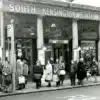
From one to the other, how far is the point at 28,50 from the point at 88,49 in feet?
19.1

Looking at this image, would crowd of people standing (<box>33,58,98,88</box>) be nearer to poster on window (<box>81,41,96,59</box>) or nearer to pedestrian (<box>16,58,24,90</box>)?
pedestrian (<box>16,58,24,90</box>)

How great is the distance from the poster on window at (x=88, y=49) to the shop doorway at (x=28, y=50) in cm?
473

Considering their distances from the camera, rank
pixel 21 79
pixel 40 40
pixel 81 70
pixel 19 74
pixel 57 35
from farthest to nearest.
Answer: pixel 57 35
pixel 40 40
pixel 81 70
pixel 19 74
pixel 21 79

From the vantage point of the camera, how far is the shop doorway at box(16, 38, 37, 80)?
20.2 metres

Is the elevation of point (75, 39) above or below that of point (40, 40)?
above

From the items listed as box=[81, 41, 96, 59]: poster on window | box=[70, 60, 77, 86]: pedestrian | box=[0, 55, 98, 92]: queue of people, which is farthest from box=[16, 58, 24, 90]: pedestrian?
box=[81, 41, 96, 59]: poster on window

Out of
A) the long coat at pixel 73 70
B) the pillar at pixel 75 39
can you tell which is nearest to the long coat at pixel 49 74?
the long coat at pixel 73 70

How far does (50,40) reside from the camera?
21.9 m

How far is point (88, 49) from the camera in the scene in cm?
2450

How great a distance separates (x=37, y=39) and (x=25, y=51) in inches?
46.8

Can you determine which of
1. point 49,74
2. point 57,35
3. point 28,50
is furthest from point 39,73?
point 57,35

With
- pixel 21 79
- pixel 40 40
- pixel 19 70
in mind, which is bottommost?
pixel 21 79

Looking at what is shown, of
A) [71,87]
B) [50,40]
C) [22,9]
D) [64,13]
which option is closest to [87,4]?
[64,13]

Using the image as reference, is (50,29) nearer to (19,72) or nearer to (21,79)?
(19,72)
